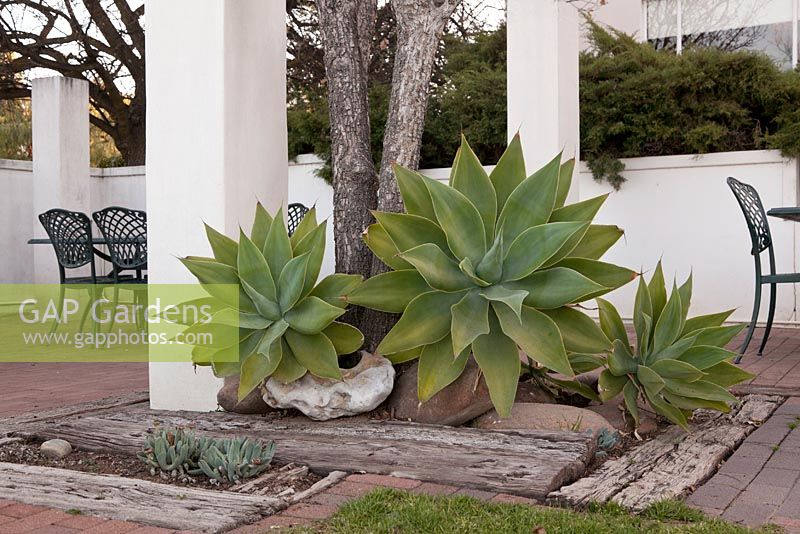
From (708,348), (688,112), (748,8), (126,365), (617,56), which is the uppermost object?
(748,8)

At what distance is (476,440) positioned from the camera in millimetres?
2801

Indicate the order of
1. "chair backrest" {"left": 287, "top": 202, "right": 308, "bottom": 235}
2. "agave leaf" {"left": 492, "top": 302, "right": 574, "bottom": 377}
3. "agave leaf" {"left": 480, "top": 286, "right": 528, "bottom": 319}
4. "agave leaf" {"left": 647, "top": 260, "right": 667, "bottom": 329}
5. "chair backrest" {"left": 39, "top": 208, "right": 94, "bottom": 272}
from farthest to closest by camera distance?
"chair backrest" {"left": 287, "top": 202, "right": 308, "bottom": 235} → "chair backrest" {"left": 39, "top": 208, "right": 94, "bottom": 272} → "agave leaf" {"left": 647, "top": 260, "right": 667, "bottom": 329} → "agave leaf" {"left": 492, "top": 302, "right": 574, "bottom": 377} → "agave leaf" {"left": 480, "top": 286, "right": 528, "bottom": 319}

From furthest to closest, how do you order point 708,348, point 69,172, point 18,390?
point 69,172
point 18,390
point 708,348

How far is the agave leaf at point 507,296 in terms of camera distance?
2639 mm

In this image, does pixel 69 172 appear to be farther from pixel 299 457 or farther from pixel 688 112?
pixel 299 457

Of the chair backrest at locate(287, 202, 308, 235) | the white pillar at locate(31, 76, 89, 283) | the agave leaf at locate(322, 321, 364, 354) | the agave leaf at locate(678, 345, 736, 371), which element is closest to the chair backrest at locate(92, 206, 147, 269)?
the chair backrest at locate(287, 202, 308, 235)

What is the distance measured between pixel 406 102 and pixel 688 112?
463cm

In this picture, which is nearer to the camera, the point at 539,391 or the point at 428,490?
the point at 428,490

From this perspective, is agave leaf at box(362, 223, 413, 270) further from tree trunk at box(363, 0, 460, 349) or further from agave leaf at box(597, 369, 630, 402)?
agave leaf at box(597, 369, 630, 402)

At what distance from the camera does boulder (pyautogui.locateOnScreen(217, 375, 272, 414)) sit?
339 cm

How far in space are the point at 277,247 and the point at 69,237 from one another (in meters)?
3.68

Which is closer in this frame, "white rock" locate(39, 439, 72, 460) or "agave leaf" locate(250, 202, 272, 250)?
"white rock" locate(39, 439, 72, 460)

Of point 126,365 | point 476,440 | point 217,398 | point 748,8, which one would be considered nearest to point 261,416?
point 217,398

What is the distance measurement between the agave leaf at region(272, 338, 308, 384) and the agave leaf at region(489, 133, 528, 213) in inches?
35.9
